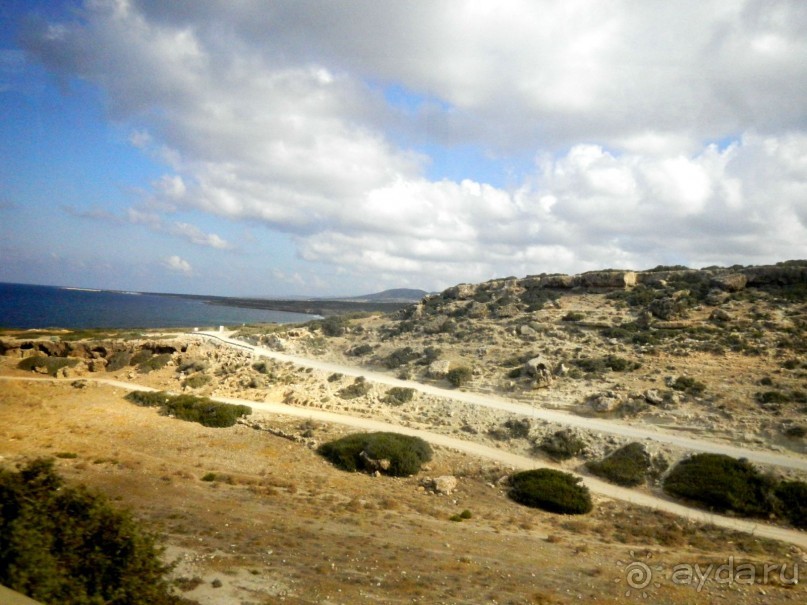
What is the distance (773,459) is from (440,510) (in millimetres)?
14652

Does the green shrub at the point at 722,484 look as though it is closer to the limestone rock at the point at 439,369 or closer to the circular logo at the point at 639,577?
the circular logo at the point at 639,577

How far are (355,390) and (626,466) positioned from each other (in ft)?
56.6

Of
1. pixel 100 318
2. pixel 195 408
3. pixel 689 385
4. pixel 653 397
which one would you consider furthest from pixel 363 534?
pixel 100 318

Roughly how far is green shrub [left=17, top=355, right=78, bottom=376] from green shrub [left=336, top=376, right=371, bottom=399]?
22.3 metres

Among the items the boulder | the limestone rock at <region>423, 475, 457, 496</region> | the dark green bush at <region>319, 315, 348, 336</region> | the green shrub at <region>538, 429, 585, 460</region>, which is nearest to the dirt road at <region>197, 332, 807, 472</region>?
the green shrub at <region>538, 429, 585, 460</region>

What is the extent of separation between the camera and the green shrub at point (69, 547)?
5984mm

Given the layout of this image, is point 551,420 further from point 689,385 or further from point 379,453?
point 379,453

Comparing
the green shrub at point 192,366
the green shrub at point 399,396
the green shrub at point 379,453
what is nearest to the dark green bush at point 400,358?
the green shrub at point 399,396

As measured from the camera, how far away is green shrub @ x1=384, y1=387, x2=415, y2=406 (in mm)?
28422

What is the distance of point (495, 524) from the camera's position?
15078mm

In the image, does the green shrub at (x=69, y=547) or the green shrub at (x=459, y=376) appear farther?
the green shrub at (x=459, y=376)

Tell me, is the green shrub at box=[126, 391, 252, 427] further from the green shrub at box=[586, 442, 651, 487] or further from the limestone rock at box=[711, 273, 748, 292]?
the limestone rock at box=[711, 273, 748, 292]

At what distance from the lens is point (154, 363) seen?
36.1m

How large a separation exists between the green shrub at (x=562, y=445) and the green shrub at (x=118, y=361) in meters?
33.3
